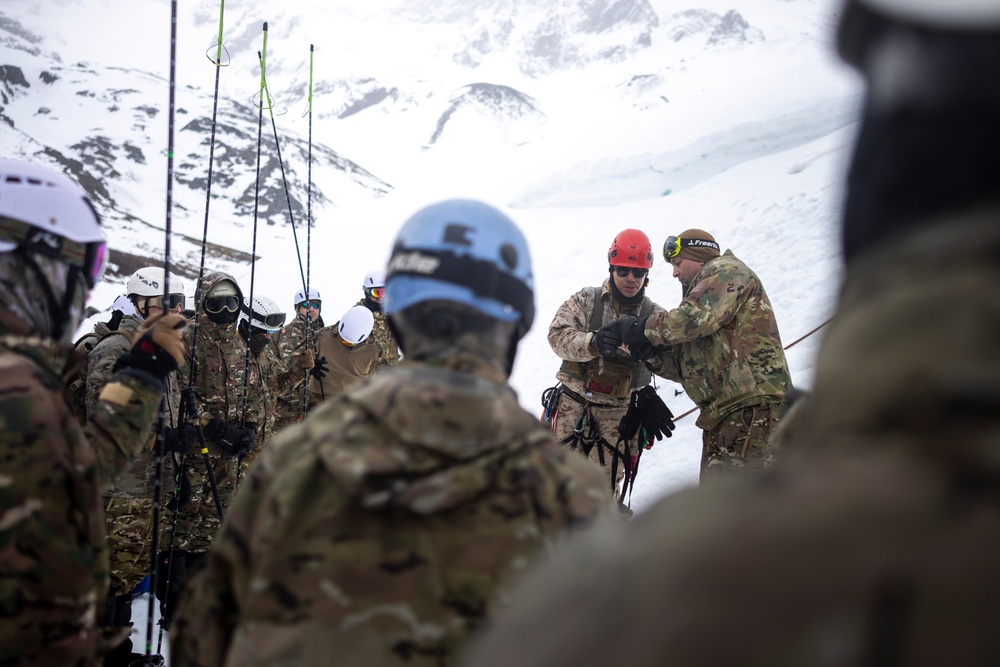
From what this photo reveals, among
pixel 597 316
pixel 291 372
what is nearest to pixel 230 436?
pixel 291 372

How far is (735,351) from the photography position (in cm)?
464

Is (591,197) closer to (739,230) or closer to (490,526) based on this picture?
(739,230)

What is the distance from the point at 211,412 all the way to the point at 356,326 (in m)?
2.18

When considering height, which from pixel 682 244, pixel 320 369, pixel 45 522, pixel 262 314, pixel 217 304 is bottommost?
pixel 45 522

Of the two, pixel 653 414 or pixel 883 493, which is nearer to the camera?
pixel 883 493

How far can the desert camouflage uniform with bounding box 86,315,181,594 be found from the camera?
4.27 meters

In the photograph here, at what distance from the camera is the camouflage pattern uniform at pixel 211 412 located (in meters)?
5.17

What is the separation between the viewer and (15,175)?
6.43 feet

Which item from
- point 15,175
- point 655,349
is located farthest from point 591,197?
point 15,175

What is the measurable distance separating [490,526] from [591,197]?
22396 mm

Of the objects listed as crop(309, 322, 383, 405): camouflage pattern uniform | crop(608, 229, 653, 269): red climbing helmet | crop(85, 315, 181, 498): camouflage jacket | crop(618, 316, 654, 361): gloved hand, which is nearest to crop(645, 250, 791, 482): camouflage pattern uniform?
crop(618, 316, 654, 361): gloved hand

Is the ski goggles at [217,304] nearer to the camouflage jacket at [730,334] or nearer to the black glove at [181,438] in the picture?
the black glove at [181,438]

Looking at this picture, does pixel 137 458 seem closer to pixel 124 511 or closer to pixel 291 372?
pixel 124 511

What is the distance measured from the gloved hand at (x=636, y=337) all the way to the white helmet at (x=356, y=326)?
10.6 ft
